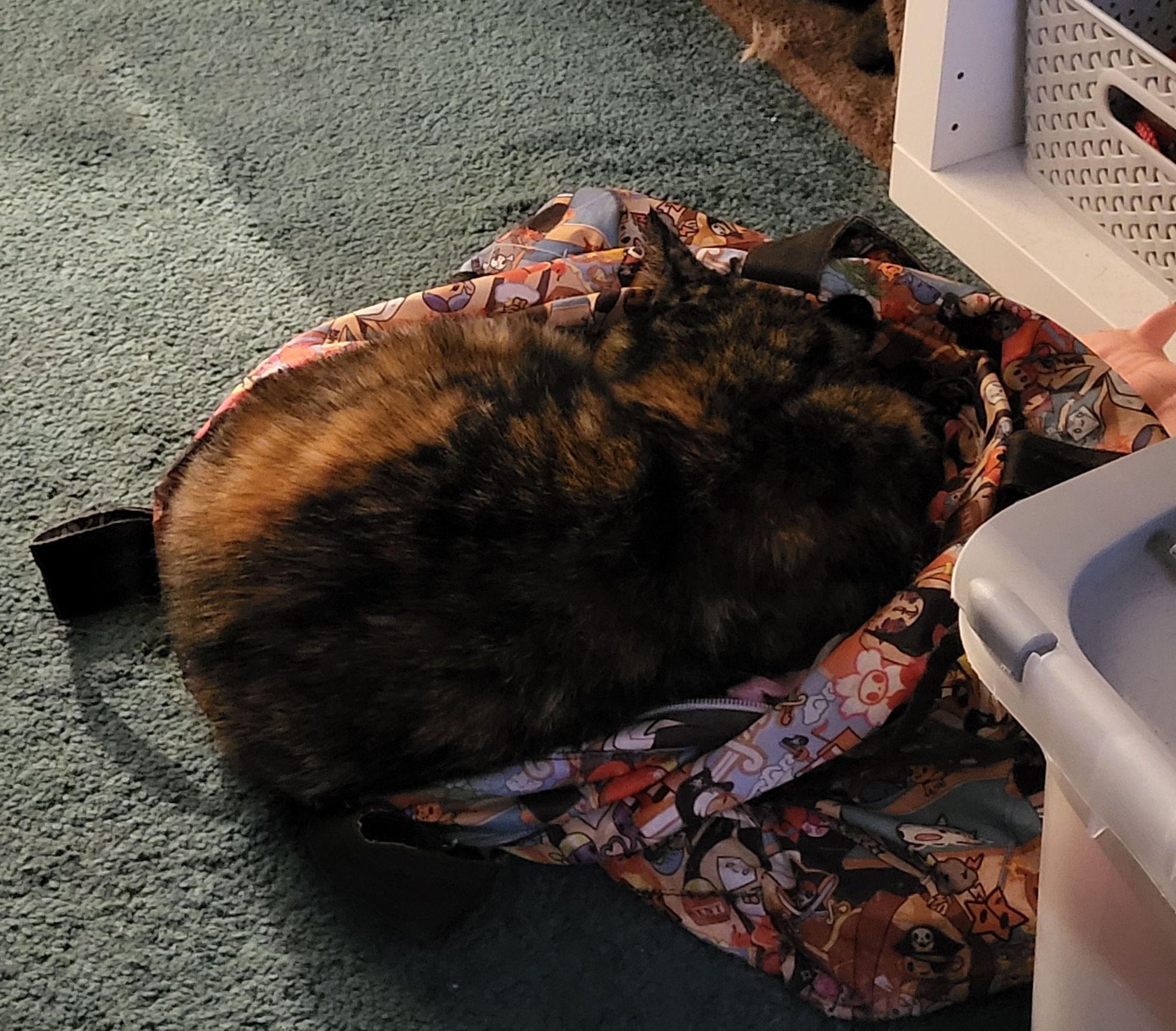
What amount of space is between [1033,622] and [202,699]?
698 mm

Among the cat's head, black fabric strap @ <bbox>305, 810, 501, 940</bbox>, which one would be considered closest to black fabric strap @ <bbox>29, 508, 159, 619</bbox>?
black fabric strap @ <bbox>305, 810, 501, 940</bbox>

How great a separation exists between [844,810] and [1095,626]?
0.48 m

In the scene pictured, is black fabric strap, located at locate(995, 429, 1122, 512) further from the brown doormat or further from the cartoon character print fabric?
the brown doormat

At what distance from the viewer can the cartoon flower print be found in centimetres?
95

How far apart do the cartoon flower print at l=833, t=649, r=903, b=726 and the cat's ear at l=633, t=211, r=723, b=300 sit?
373 millimetres

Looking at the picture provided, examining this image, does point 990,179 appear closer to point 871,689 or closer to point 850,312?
point 850,312

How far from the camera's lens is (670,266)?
112cm

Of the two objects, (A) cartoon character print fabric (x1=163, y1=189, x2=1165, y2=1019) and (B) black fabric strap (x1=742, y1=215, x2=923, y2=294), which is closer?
(A) cartoon character print fabric (x1=163, y1=189, x2=1165, y2=1019)

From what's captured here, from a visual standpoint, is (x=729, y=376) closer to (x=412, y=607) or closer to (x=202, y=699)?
(x=412, y=607)

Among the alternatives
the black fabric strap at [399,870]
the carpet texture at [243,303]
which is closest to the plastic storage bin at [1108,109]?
the carpet texture at [243,303]

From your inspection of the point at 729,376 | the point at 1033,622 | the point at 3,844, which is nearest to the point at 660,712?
the point at 729,376

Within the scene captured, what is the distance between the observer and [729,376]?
1.03m

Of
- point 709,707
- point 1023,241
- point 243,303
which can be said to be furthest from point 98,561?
point 1023,241

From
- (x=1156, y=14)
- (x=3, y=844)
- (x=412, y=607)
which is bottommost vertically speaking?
(x=3, y=844)
